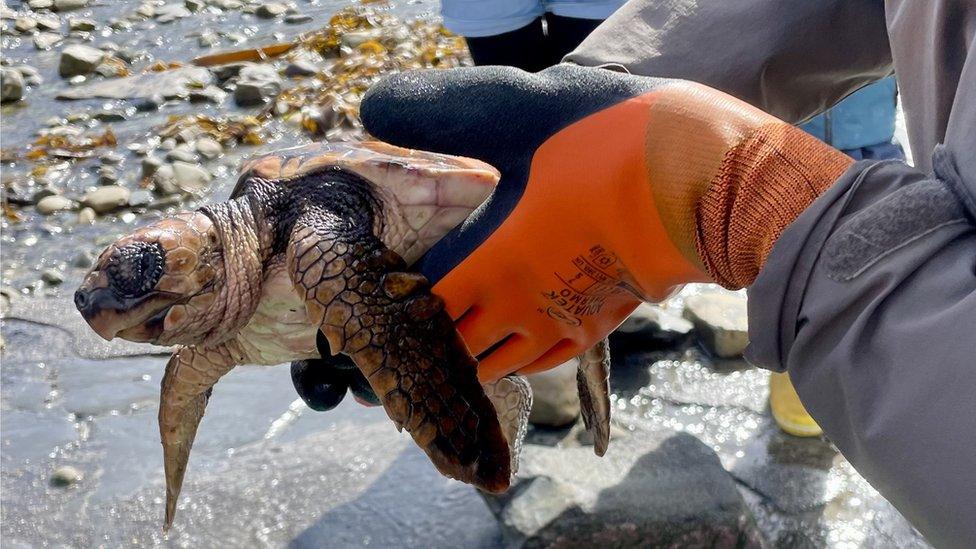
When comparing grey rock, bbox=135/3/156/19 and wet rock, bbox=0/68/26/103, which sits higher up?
wet rock, bbox=0/68/26/103

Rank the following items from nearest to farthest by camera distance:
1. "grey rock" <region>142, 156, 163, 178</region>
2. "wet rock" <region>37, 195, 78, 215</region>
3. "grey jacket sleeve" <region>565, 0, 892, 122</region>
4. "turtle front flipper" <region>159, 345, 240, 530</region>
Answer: "grey jacket sleeve" <region>565, 0, 892, 122</region>
"turtle front flipper" <region>159, 345, 240, 530</region>
"wet rock" <region>37, 195, 78, 215</region>
"grey rock" <region>142, 156, 163, 178</region>

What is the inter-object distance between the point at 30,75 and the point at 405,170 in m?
5.62

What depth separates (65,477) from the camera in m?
2.64

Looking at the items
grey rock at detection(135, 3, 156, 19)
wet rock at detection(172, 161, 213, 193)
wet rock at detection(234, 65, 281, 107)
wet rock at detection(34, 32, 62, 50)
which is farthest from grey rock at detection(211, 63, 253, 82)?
grey rock at detection(135, 3, 156, 19)

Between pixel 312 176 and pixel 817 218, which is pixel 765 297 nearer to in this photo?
pixel 817 218

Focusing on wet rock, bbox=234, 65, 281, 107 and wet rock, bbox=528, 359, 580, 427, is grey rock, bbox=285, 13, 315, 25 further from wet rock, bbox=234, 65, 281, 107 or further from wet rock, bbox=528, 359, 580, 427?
wet rock, bbox=528, 359, 580, 427

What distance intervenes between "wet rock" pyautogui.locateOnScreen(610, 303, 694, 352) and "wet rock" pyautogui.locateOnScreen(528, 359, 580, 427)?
31 cm

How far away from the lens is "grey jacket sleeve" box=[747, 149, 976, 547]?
827mm

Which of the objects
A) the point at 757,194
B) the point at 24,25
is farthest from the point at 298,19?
the point at 757,194

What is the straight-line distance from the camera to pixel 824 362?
0.95 metres

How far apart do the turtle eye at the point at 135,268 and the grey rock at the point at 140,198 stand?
291 cm

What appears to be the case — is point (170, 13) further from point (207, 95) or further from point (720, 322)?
point (720, 322)

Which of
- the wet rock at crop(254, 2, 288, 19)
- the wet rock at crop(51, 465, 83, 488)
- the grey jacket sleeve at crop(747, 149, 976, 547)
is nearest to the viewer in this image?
the grey jacket sleeve at crop(747, 149, 976, 547)

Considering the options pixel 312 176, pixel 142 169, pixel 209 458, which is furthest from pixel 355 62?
pixel 312 176
